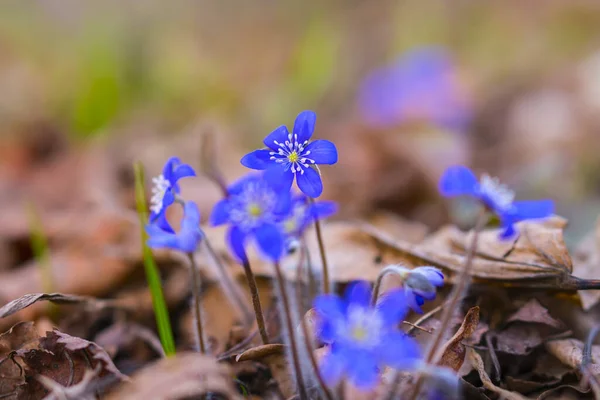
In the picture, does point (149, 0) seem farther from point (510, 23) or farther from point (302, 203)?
point (302, 203)

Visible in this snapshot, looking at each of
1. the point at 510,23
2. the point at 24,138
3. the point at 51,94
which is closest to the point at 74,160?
the point at 24,138

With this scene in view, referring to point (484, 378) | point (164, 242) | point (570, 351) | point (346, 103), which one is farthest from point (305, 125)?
point (346, 103)

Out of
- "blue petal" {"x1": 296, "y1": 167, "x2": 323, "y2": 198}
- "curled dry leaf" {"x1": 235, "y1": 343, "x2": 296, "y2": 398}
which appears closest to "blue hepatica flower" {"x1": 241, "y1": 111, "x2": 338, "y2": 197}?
"blue petal" {"x1": 296, "y1": 167, "x2": 323, "y2": 198}

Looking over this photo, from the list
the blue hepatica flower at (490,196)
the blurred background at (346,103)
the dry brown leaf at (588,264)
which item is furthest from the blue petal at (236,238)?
the blurred background at (346,103)

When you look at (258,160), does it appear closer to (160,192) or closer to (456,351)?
(160,192)

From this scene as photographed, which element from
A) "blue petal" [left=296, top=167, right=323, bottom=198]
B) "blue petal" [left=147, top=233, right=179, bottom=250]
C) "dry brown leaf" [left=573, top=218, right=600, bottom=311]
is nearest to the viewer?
"blue petal" [left=147, top=233, right=179, bottom=250]

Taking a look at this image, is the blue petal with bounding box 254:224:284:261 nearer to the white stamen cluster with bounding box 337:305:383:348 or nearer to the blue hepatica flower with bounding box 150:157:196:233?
the white stamen cluster with bounding box 337:305:383:348
